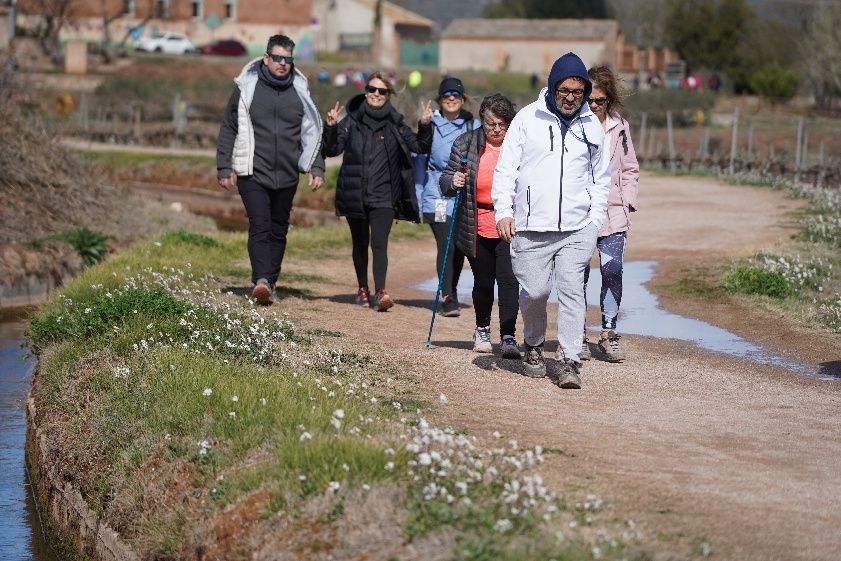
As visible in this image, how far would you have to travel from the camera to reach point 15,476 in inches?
423

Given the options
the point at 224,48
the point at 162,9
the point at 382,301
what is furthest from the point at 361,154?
the point at 162,9

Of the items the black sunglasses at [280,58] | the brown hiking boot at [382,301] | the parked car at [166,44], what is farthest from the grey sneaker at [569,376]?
the parked car at [166,44]

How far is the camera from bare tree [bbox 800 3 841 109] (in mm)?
61938

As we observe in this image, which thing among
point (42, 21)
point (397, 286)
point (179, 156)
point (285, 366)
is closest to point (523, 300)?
point (285, 366)

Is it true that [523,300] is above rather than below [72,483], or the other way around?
above

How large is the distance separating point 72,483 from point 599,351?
4111 millimetres

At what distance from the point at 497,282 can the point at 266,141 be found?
9.63 ft

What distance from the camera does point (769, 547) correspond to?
20.6ft

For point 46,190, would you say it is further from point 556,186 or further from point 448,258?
point 556,186

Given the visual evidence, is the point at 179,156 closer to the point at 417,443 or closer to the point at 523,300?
the point at 523,300

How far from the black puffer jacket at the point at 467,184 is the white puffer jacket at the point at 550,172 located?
1.31 metres

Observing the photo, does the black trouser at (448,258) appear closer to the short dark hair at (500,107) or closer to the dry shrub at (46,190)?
the short dark hair at (500,107)

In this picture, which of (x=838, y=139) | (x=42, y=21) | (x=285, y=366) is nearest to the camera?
(x=285, y=366)

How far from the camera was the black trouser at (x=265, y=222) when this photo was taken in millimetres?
12836
